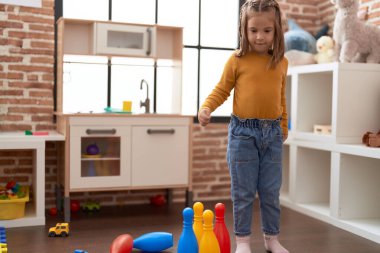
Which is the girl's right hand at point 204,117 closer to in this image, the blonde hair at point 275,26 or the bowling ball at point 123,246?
the blonde hair at point 275,26

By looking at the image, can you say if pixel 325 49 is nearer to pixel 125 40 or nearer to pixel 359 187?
pixel 359 187

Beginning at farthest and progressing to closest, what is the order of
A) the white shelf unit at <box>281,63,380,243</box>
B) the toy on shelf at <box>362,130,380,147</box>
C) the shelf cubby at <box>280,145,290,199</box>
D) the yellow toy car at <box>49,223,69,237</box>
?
the shelf cubby at <box>280,145,290,199</box> < the white shelf unit at <box>281,63,380,243</box> < the toy on shelf at <box>362,130,380,147</box> < the yellow toy car at <box>49,223,69,237</box>

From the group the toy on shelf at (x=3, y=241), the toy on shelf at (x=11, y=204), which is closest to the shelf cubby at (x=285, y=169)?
the toy on shelf at (x=11, y=204)

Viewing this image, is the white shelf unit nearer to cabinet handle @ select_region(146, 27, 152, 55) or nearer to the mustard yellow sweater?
the mustard yellow sweater

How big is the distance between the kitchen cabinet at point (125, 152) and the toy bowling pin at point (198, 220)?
1089mm

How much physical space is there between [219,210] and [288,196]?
1.73 m

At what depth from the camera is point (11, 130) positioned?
11.4 ft

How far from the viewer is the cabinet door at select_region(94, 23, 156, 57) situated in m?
3.43

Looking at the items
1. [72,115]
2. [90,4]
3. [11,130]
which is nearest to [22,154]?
[11,130]

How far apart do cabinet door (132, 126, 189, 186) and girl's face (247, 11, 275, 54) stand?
127 centimetres

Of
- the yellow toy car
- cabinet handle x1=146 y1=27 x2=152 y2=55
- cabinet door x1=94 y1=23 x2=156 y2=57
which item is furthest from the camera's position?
cabinet handle x1=146 y1=27 x2=152 y2=55

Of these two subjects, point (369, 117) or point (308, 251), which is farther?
point (369, 117)

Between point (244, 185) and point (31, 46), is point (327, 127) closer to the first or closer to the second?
point (244, 185)

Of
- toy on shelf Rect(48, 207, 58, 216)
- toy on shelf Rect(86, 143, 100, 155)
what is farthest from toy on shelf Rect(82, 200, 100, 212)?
toy on shelf Rect(86, 143, 100, 155)
